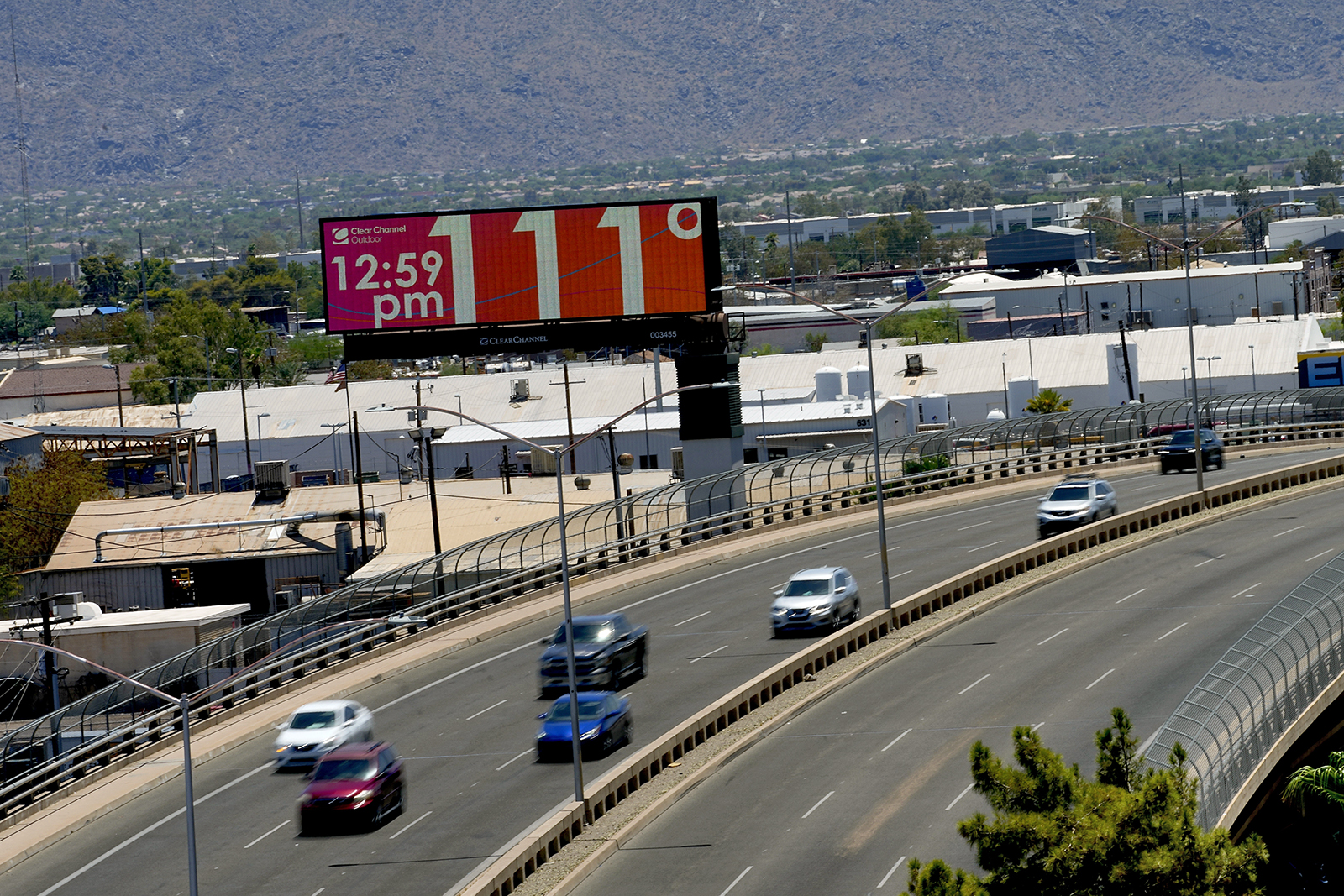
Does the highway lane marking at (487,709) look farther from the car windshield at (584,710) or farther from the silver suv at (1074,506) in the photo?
the silver suv at (1074,506)

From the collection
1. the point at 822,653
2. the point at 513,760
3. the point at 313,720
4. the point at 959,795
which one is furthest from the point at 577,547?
the point at 959,795

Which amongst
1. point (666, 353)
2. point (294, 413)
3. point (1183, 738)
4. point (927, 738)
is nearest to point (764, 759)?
point (927, 738)

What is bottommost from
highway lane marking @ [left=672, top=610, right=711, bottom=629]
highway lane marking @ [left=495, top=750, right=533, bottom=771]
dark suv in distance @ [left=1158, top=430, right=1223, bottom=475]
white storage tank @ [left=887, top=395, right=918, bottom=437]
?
highway lane marking @ [left=495, top=750, right=533, bottom=771]

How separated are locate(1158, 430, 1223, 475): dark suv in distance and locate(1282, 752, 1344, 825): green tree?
122 ft

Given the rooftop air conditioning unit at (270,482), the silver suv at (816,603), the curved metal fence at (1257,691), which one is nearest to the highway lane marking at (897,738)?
the curved metal fence at (1257,691)

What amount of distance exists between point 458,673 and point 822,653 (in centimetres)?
941

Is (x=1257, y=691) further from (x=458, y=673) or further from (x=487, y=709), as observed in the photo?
(x=458, y=673)

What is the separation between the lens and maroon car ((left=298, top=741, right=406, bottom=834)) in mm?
33250

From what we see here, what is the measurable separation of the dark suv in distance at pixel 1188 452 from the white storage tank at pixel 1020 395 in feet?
86.3

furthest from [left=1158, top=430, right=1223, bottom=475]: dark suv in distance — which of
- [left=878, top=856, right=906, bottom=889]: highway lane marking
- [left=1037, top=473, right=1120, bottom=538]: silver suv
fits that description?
[left=878, top=856, right=906, bottom=889]: highway lane marking

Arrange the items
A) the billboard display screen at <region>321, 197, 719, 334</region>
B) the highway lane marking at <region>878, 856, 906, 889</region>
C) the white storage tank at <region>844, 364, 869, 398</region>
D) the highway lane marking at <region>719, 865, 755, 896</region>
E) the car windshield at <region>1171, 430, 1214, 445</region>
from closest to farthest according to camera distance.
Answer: the highway lane marking at <region>878, 856, 906, 889</region>, the highway lane marking at <region>719, 865, 755, 896</region>, the billboard display screen at <region>321, 197, 719, 334</region>, the car windshield at <region>1171, 430, 1214, 445</region>, the white storage tank at <region>844, 364, 869, 398</region>

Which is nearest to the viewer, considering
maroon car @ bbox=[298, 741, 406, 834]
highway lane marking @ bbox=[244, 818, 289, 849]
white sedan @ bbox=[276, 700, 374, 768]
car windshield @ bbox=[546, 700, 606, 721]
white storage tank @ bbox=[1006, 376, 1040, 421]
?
highway lane marking @ bbox=[244, 818, 289, 849]

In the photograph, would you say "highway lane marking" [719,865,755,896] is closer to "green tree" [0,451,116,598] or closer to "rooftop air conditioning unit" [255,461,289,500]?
Result: "rooftop air conditioning unit" [255,461,289,500]

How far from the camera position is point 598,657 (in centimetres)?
4159
